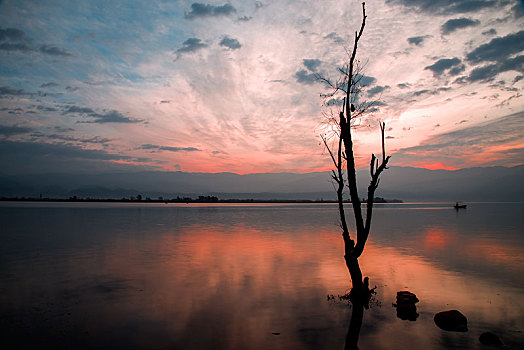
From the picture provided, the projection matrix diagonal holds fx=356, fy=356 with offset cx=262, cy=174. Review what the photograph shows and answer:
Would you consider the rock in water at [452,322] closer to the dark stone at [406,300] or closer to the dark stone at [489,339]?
the dark stone at [489,339]

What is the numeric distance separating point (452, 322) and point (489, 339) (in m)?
1.32

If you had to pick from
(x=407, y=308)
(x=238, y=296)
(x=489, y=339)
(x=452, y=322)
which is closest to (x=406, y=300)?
(x=407, y=308)

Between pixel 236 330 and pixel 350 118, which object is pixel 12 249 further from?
pixel 350 118

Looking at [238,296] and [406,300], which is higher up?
[406,300]

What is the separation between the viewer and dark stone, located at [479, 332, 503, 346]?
1084 centimetres

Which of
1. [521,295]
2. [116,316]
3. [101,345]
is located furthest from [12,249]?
[521,295]

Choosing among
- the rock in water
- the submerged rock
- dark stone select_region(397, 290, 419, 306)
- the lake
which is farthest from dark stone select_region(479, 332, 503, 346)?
dark stone select_region(397, 290, 419, 306)

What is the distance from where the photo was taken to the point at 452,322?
39.8 ft

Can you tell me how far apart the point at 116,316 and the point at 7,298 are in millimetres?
5385

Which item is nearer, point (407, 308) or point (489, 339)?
point (489, 339)

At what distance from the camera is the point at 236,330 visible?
11.8 m

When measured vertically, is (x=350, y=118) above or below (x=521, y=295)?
above

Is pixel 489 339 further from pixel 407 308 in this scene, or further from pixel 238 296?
pixel 238 296

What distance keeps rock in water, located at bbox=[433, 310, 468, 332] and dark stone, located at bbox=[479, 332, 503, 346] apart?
3.27 ft
